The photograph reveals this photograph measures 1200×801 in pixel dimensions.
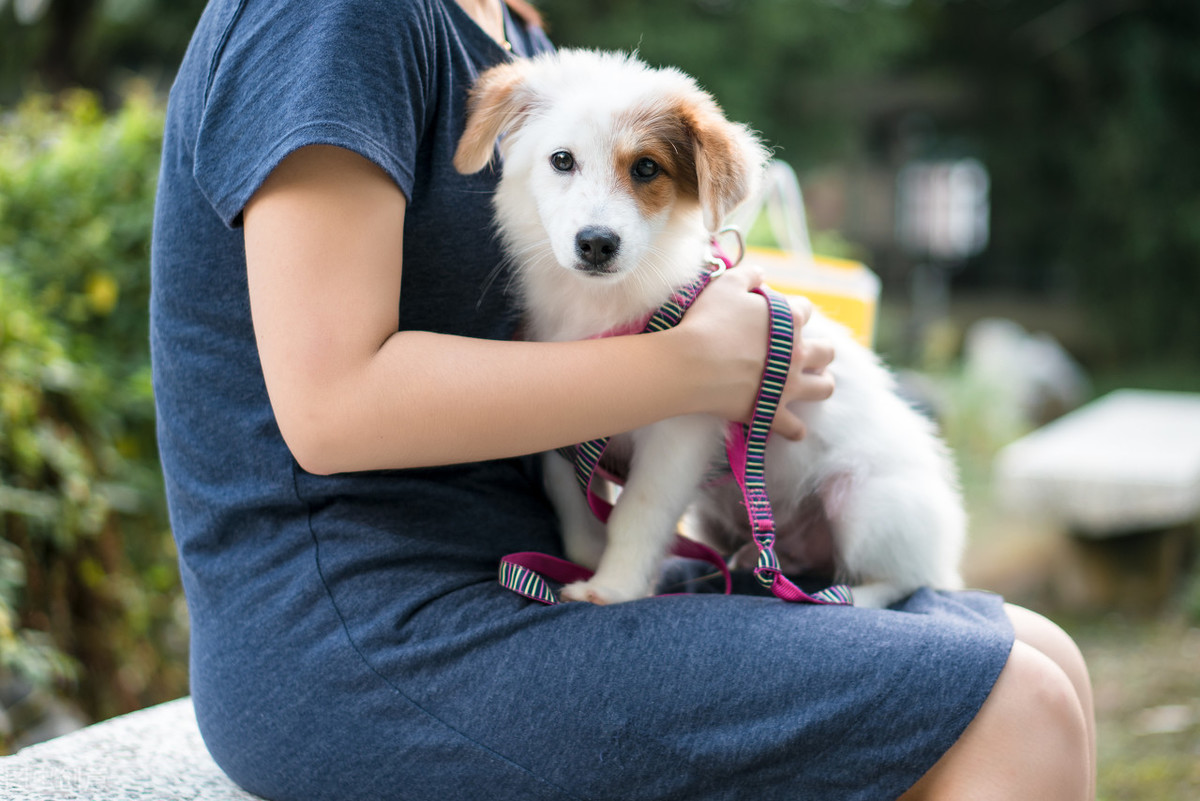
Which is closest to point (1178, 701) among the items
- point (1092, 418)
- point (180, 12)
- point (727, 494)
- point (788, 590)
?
point (1092, 418)

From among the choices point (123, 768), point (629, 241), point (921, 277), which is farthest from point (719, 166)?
point (921, 277)

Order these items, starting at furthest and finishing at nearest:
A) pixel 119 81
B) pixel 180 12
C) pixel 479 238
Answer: pixel 119 81, pixel 180 12, pixel 479 238

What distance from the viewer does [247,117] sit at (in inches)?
46.1

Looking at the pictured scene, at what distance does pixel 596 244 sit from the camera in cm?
154

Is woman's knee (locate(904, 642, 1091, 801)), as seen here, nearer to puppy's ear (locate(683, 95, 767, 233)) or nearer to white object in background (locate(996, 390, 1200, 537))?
puppy's ear (locate(683, 95, 767, 233))

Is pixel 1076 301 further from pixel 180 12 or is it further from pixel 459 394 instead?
pixel 459 394

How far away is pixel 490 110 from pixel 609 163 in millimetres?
234

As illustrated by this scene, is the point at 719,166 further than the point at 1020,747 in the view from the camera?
Yes

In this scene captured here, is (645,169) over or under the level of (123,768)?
over

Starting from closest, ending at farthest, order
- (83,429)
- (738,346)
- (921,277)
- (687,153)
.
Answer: (738,346)
(687,153)
(83,429)
(921,277)

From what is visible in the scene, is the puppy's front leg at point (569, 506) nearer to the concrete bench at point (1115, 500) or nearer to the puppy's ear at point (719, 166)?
the puppy's ear at point (719, 166)

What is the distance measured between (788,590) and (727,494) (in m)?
0.54

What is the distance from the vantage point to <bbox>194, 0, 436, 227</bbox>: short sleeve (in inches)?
44.8

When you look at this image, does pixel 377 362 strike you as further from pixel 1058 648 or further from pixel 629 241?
pixel 1058 648
